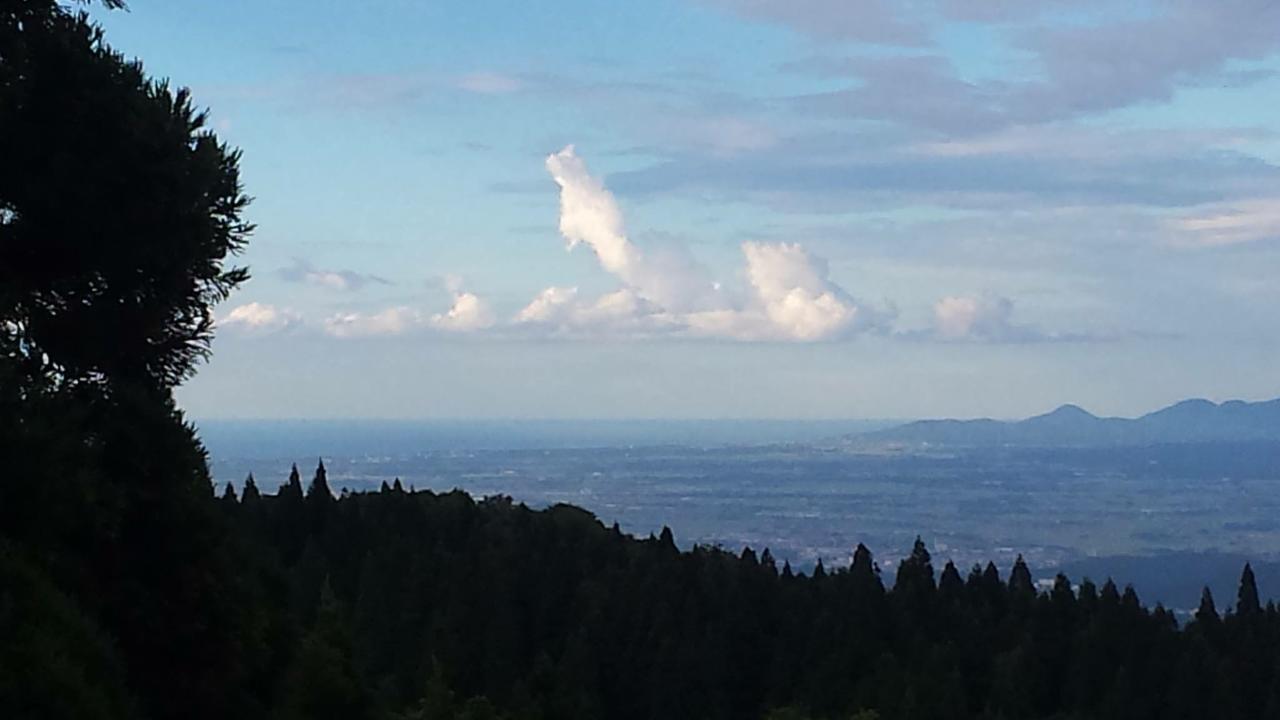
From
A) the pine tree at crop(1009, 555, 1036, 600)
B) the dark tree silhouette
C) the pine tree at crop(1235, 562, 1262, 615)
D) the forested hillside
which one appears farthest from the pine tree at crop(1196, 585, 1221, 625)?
the dark tree silhouette

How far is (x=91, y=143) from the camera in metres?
12.9

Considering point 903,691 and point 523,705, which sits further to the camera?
point 903,691

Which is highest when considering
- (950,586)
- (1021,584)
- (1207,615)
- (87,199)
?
(87,199)

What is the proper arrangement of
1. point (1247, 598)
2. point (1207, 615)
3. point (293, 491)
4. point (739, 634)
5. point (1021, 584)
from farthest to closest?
1. point (293, 491)
2. point (1021, 584)
3. point (1247, 598)
4. point (1207, 615)
5. point (739, 634)

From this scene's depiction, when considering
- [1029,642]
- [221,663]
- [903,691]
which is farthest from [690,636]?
[221,663]

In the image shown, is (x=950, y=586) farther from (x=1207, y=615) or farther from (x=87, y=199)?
(x=87, y=199)

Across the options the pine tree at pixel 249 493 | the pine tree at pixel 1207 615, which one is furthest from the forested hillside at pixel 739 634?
the pine tree at pixel 249 493

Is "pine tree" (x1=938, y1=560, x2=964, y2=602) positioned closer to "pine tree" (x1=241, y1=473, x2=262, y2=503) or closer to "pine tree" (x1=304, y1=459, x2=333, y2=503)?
"pine tree" (x1=304, y1=459, x2=333, y2=503)

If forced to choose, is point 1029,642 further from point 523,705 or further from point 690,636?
point 523,705

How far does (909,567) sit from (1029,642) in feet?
43.1

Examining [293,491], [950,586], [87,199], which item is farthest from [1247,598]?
[87,199]

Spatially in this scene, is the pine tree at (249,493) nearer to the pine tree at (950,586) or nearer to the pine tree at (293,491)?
the pine tree at (293,491)

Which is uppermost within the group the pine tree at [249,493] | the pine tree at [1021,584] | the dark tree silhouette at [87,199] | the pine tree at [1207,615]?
the dark tree silhouette at [87,199]

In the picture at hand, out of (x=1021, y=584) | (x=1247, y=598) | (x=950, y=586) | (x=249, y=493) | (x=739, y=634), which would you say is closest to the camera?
(x=739, y=634)
